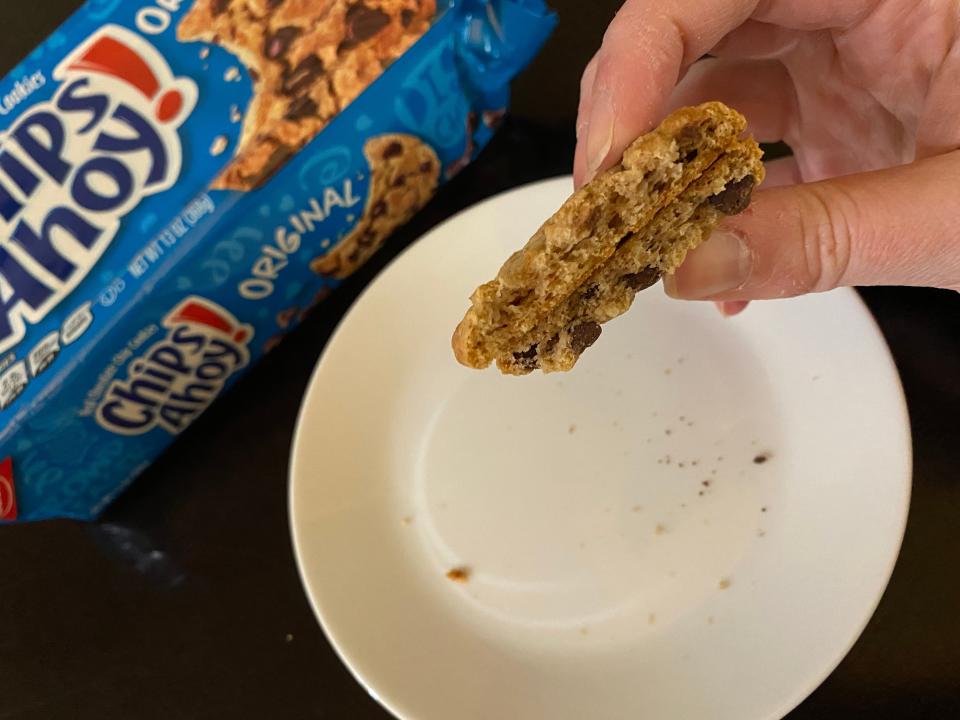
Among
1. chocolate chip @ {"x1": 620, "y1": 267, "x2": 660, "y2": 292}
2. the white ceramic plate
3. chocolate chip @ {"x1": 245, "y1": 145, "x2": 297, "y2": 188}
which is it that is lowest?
the white ceramic plate

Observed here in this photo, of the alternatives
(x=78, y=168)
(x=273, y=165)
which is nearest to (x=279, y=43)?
(x=273, y=165)

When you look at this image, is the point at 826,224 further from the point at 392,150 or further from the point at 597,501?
the point at 392,150

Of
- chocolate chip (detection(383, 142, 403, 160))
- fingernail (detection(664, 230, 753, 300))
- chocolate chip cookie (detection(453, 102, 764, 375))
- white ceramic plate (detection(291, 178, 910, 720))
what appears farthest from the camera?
chocolate chip (detection(383, 142, 403, 160))

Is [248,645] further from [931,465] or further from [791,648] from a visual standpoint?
[931,465]

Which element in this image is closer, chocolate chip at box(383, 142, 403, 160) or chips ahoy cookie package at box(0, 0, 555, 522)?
chips ahoy cookie package at box(0, 0, 555, 522)

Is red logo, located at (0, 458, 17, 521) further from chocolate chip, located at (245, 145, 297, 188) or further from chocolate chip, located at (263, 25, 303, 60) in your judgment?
chocolate chip, located at (263, 25, 303, 60)

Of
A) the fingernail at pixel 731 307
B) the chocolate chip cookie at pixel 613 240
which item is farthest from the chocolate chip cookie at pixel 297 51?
the fingernail at pixel 731 307

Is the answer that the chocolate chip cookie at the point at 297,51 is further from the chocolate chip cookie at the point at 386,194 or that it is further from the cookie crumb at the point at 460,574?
the cookie crumb at the point at 460,574

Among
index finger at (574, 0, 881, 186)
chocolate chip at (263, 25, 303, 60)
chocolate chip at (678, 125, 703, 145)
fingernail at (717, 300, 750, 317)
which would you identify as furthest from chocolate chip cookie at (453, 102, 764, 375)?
chocolate chip at (263, 25, 303, 60)
